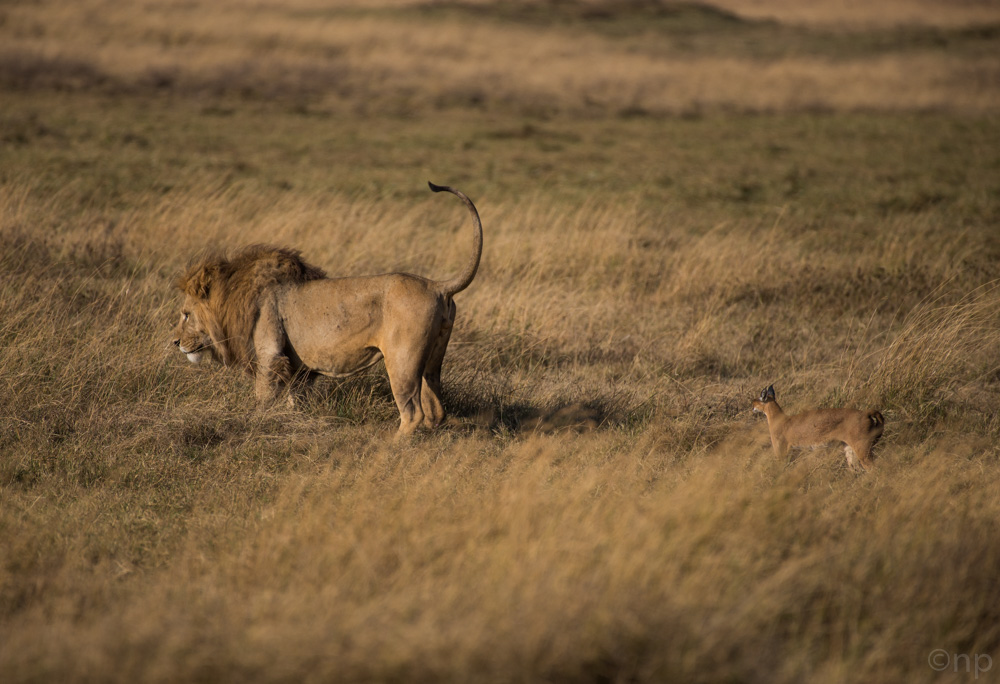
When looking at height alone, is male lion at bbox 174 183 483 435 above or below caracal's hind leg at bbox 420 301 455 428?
above

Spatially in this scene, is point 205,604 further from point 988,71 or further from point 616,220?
point 988,71

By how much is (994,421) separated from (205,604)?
576 centimetres

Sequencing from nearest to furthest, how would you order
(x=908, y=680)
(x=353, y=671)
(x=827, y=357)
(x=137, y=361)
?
(x=353, y=671) → (x=908, y=680) → (x=137, y=361) → (x=827, y=357)

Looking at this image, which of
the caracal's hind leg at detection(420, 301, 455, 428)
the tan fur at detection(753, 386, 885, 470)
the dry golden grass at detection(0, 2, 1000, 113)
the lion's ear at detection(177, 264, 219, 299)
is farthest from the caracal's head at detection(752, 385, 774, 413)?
the dry golden grass at detection(0, 2, 1000, 113)

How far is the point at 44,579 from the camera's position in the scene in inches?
148

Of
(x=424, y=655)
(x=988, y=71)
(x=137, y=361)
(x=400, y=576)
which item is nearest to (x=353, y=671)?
(x=424, y=655)

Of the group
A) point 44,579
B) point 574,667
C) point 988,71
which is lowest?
point 44,579

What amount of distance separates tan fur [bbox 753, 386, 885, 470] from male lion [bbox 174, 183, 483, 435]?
2269 millimetres

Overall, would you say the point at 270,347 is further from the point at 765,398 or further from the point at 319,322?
the point at 765,398

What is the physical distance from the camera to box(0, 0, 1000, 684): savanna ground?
3301 millimetres

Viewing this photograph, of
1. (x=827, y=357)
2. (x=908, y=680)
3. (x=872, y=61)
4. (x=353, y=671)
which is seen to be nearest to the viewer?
(x=353, y=671)

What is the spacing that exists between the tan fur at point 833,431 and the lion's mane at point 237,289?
3288 mm
